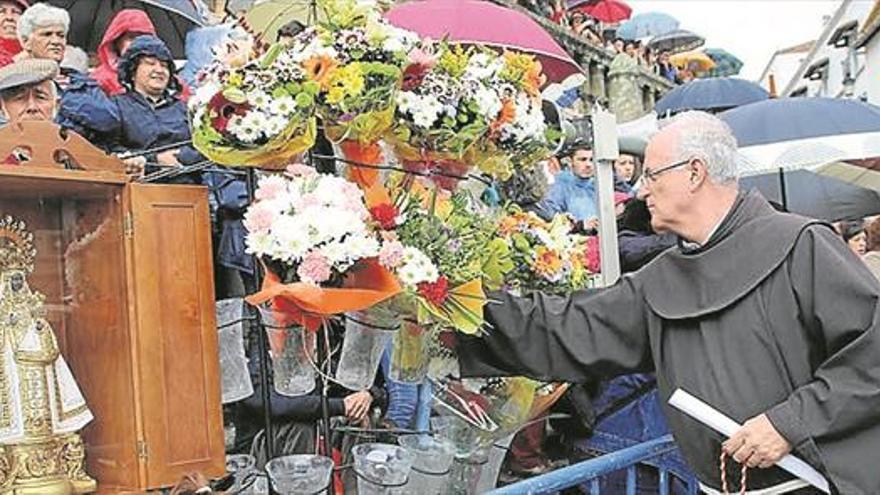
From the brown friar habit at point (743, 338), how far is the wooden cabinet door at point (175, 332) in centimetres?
80

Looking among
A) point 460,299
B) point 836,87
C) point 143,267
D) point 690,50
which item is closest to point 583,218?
point 460,299

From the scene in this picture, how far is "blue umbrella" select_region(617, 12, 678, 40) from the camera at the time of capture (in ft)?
61.2

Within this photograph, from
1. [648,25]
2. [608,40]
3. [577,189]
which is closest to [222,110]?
[577,189]

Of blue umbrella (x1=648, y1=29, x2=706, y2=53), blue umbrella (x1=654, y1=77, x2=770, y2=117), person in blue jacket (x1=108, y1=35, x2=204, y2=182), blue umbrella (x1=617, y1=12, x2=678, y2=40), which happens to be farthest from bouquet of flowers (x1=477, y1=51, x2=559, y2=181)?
blue umbrella (x1=617, y1=12, x2=678, y2=40)

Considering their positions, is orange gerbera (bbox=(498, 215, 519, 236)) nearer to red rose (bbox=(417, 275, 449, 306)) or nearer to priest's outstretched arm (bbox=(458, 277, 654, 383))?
priest's outstretched arm (bbox=(458, 277, 654, 383))

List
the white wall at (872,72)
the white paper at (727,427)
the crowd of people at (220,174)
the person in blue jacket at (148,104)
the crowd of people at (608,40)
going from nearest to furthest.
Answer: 1. the white paper at (727,427)
2. the crowd of people at (220,174)
3. the person in blue jacket at (148,104)
4. the crowd of people at (608,40)
5. the white wall at (872,72)

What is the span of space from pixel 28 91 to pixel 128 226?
1323mm

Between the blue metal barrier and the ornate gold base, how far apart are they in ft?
3.34

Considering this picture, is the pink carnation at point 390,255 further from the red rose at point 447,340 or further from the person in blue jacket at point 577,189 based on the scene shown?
the person in blue jacket at point 577,189

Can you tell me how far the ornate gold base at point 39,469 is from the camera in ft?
8.07

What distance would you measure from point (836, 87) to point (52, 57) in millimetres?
24654

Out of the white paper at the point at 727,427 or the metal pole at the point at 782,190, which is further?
the metal pole at the point at 782,190

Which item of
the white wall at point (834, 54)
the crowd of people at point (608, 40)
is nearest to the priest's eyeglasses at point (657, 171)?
the crowd of people at point (608, 40)

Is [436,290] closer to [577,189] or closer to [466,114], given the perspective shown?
[466,114]
